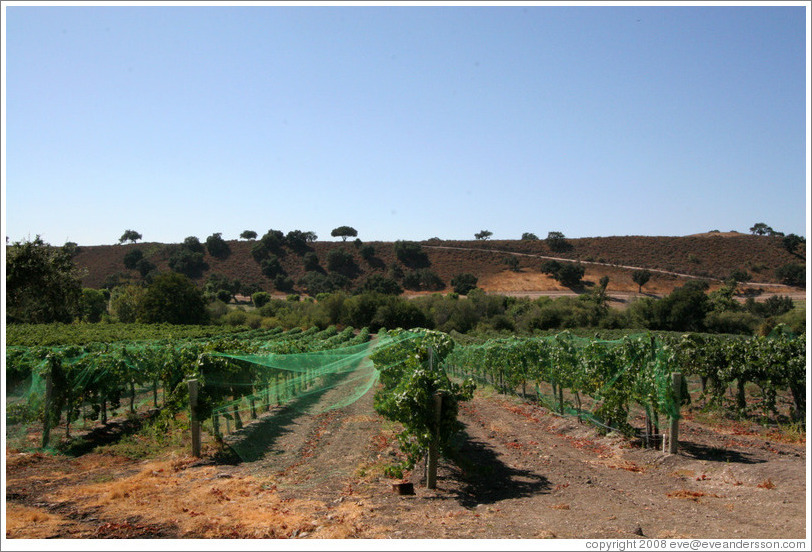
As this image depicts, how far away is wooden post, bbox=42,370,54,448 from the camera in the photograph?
9906mm

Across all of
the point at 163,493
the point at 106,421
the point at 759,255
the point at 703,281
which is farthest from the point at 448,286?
the point at 163,493

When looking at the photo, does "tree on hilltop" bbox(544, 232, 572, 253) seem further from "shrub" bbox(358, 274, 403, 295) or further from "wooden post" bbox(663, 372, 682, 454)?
"wooden post" bbox(663, 372, 682, 454)

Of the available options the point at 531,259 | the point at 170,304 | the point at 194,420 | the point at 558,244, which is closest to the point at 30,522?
the point at 194,420

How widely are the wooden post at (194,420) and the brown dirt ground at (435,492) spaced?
8.7 inches

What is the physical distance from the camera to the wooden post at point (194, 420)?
30.1ft

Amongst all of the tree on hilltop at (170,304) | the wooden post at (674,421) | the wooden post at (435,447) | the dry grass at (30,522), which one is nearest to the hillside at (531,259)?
the tree on hilltop at (170,304)

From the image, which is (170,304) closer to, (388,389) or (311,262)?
(311,262)

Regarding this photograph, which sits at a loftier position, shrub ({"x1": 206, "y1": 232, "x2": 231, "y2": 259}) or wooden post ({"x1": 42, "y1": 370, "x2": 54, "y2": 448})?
shrub ({"x1": 206, "y1": 232, "x2": 231, "y2": 259})

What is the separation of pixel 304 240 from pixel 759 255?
200 feet

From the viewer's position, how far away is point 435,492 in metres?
7.36

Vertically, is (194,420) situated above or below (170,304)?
above

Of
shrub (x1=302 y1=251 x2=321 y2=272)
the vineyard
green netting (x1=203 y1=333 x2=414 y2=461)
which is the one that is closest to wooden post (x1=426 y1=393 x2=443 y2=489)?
the vineyard

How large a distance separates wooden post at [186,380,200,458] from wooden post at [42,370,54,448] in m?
2.79

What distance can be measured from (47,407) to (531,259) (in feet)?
233
